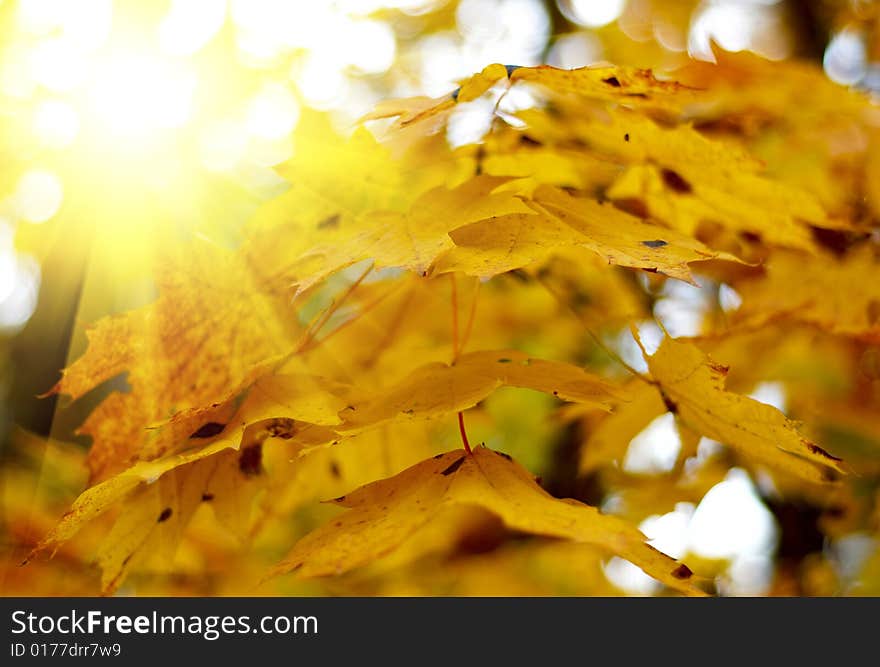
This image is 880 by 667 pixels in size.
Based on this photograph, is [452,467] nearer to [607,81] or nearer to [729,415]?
[729,415]

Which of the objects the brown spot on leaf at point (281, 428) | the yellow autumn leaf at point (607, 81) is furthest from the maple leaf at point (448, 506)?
the yellow autumn leaf at point (607, 81)

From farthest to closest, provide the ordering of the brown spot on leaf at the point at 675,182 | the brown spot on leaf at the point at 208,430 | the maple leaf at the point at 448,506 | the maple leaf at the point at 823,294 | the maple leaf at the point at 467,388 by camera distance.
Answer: the maple leaf at the point at 823,294 → the brown spot on leaf at the point at 675,182 → the brown spot on leaf at the point at 208,430 → the maple leaf at the point at 467,388 → the maple leaf at the point at 448,506

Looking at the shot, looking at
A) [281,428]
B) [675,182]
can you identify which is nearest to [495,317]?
[675,182]

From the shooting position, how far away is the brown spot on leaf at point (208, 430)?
0.73m

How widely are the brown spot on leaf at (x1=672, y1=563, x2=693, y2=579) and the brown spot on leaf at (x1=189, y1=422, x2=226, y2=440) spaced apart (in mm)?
448

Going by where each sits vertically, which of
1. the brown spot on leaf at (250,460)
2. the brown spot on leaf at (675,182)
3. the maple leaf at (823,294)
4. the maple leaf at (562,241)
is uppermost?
the maple leaf at (562,241)

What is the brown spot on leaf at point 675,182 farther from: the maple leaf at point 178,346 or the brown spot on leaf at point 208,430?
the brown spot on leaf at point 208,430

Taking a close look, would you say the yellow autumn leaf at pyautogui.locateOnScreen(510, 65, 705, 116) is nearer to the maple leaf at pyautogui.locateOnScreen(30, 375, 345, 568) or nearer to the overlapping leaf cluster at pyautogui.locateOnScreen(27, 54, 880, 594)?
the overlapping leaf cluster at pyautogui.locateOnScreen(27, 54, 880, 594)

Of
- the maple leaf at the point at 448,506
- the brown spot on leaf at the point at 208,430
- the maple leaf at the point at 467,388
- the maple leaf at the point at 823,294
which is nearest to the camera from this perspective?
the maple leaf at the point at 448,506

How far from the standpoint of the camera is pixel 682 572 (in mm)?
532

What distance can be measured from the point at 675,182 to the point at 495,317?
471 millimetres

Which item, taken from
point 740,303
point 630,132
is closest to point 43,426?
point 630,132

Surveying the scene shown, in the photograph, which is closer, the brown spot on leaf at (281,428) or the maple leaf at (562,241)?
the maple leaf at (562,241)

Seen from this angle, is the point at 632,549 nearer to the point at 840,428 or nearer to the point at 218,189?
the point at 218,189
